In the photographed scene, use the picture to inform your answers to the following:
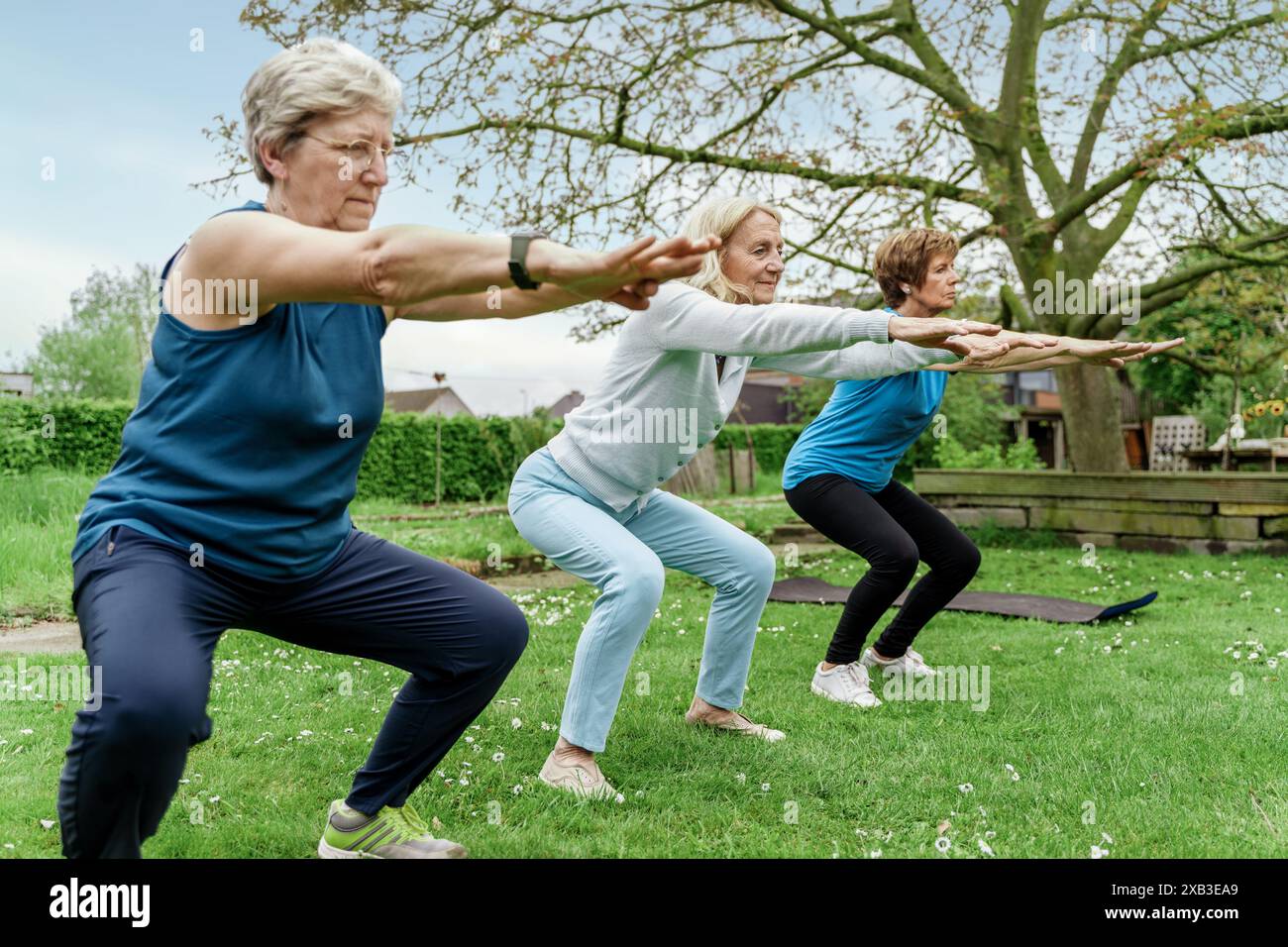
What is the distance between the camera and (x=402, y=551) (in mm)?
2754

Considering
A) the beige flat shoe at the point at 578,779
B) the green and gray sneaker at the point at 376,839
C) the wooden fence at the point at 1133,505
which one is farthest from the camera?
the wooden fence at the point at 1133,505

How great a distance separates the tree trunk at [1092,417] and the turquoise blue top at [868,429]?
735cm

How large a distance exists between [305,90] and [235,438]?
748 mm

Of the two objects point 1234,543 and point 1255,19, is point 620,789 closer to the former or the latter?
point 1234,543

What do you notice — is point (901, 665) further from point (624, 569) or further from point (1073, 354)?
point (624, 569)

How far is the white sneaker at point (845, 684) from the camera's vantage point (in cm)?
461

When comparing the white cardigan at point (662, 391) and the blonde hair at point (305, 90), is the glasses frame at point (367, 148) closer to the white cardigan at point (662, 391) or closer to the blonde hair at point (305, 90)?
the blonde hair at point (305, 90)

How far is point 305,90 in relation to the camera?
219 cm

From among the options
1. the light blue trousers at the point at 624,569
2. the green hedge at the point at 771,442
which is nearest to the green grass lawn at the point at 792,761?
the light blue trousers at the point at 624,569

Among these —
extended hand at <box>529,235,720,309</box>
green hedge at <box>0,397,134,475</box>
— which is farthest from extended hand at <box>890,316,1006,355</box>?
green hedge at <box>0,397,134,475</box>

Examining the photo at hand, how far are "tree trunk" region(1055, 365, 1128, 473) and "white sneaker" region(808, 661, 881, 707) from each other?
780 centimetres

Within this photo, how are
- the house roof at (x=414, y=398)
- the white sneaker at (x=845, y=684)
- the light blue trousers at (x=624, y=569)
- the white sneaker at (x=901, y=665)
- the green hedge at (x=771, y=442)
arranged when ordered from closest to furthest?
1. the light blue trousers at (x=624, y=569)
2. the white sneaker at (x=845, y=684)
3. the white sneaker at (x=901, y=665)
4. the green hedge at (x=771, y=442)
5. the house roof at (x=414, y=398)
